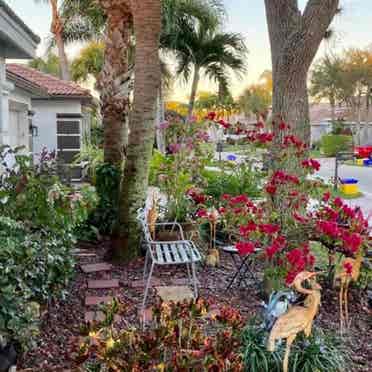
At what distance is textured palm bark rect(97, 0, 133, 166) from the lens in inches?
317

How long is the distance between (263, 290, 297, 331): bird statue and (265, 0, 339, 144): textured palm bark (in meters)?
2.01

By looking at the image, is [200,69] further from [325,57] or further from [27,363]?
[325,57]

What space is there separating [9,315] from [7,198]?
1.26 metres

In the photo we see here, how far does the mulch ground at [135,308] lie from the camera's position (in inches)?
Answer: 140

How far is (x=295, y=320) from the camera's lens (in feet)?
9.61

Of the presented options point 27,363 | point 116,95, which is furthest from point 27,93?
point 27,363

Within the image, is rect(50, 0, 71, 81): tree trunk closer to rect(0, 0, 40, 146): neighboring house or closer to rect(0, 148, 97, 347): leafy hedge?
rect(0, 0, 40, 146): neighboring house

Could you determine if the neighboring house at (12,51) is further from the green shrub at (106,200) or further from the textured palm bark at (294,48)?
the textured palm bark at (294,48)

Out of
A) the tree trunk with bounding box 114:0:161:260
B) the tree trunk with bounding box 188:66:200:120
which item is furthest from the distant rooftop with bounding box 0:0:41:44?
the tree trunk with bounding box 188:66:200:120

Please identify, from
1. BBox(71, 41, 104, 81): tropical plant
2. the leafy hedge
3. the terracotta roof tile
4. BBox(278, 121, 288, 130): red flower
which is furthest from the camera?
BBox(71, 41, 104, 81): tropical plant

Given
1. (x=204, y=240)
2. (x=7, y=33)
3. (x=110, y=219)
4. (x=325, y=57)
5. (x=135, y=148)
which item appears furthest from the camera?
(x=325, y=57)

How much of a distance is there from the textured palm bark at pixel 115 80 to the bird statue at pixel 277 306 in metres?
5.02

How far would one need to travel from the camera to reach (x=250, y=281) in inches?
211

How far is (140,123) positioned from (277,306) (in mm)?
3235
